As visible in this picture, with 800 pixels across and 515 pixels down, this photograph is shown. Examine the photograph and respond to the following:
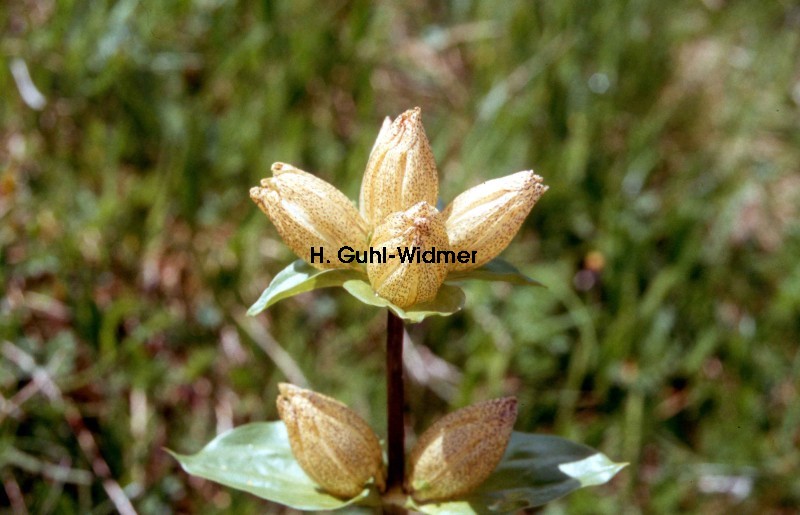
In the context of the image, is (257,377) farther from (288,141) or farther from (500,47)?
(500,47)

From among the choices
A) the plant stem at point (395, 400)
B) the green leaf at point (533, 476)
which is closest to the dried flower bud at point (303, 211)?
the plant stem at point (395, 400)

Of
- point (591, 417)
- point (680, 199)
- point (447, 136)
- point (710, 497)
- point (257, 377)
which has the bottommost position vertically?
point (710, 497)

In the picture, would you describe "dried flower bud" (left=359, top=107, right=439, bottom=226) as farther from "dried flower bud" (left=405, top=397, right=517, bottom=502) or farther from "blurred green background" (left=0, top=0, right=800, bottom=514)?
"blurred green background" (left=0, top=0, right=800, bottom=514)

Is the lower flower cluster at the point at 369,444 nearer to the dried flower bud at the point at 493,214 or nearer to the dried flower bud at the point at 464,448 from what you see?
the dried flower bud at the point at 464,448

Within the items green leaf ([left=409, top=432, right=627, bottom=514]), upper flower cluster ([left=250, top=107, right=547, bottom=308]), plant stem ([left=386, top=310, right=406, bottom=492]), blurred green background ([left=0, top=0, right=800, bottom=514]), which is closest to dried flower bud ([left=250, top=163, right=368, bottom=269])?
upper flower cluster ([left=250, top=107, right=547, bottom=308])

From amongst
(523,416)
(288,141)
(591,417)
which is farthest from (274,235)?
(591,417)

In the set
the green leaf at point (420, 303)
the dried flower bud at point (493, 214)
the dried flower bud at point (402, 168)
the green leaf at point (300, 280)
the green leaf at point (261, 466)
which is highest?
the dried flower bud at point (402, 168)
